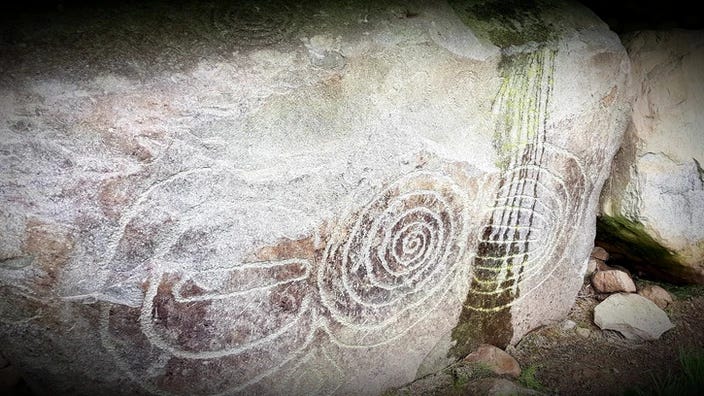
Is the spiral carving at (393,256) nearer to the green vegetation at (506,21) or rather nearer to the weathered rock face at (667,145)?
the green vegetation at (506,21)

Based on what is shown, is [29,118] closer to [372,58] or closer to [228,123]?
[228,123]

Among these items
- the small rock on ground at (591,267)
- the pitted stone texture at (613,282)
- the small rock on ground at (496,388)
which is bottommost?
the small rock on ground at (496,388)

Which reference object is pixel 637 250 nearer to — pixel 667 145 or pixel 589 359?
pixel 667 145

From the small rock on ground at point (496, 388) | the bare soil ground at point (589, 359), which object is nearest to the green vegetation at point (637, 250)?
the bare soil ground at point (589, 359)

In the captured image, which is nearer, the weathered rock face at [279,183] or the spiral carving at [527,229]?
the weathered rock face at [279,183]

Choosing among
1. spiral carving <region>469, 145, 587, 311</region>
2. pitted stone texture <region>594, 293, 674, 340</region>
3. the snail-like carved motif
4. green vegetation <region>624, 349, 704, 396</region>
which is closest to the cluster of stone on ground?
pitted stone texture <region>594, 293, 674, 340</region>

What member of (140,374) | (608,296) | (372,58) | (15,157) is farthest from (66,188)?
(608,296)

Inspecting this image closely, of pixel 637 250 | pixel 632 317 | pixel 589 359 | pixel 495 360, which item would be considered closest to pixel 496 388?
pixel 495 360

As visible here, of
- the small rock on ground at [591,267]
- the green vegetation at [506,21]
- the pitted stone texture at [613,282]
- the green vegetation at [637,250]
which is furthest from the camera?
the small rock on ground at [591,267]
